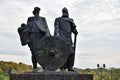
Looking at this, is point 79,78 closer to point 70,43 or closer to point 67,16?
point 70,43

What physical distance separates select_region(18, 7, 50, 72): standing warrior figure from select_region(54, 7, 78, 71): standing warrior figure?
1.75 feet

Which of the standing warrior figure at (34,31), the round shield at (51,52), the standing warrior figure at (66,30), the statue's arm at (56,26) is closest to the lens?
the round shield at (51,52)

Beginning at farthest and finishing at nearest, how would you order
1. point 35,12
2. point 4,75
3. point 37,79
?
point 4,75 < point 35,12 < point 37,79

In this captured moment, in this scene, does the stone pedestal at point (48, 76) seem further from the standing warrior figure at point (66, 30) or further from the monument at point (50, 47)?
the standing warrior figure at point (66, 30)

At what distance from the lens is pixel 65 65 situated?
20016 millimetres

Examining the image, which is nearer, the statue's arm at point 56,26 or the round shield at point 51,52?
the round shield at point 51,52

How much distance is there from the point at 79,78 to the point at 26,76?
2033 millimetres

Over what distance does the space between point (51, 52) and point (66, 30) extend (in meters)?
1.36

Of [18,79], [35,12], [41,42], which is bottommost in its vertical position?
[18,79]

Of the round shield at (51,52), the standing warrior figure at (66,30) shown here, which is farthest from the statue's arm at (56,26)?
the round shield at (51,52)

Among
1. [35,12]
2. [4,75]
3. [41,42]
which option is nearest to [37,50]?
[41,42]

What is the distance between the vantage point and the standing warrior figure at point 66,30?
1979cm

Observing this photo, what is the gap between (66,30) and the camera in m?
20.0

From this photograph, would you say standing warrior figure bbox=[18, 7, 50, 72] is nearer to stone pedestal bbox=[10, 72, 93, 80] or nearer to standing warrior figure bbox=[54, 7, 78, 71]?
standing warrior figure bbox=[54, 7, 78, 71]
